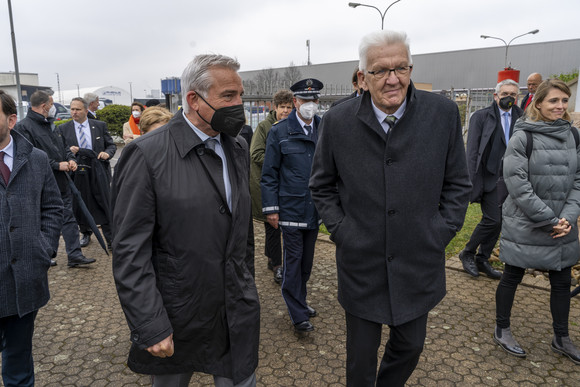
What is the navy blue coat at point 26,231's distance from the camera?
8.14 ft

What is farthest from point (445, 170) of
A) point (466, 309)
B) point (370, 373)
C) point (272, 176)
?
point (466, 309)

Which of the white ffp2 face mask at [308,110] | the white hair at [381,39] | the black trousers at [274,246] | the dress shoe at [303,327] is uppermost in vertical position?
the white hair at [381,39]

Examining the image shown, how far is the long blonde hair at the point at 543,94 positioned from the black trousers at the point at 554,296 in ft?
3.79

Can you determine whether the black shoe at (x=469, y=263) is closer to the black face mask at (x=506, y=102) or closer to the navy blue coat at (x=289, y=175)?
the black face mask at (x=506, y=102)

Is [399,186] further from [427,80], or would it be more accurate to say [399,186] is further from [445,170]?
[427,80]

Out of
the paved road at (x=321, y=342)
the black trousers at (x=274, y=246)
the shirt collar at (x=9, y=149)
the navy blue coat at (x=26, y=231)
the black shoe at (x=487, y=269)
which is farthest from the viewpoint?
the black trousers at (x=274, y=246)

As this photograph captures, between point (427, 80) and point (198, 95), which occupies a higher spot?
point (427, 80)

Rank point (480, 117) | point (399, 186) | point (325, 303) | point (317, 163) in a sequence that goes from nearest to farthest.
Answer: point (399, 186) → point (317, 163) → point (325, 303) → point (480, 117)

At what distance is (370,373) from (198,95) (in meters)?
1.73

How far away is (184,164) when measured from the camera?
1.97m

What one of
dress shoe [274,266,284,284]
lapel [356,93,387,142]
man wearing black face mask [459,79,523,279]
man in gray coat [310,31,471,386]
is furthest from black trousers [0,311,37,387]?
man wearing black face mask [459,79,523,279]

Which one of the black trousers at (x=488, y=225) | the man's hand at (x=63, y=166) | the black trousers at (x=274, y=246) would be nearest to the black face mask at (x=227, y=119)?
the black trousers at (x=274, y=246)

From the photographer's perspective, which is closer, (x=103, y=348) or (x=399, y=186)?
(x=399, y=186)

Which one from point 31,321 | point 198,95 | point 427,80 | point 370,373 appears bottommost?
point 370,373
